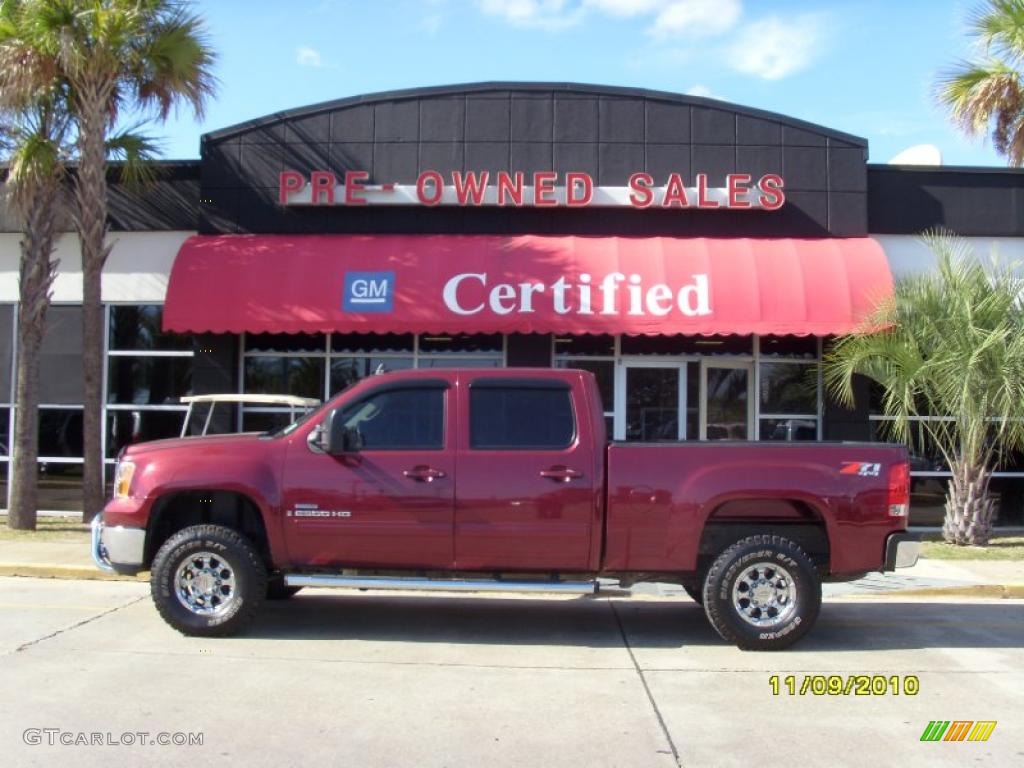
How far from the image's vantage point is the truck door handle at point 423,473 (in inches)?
279

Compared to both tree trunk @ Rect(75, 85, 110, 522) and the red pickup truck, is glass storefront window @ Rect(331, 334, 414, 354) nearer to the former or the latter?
tree trunk @ Rect(75, 85, 110, 522)

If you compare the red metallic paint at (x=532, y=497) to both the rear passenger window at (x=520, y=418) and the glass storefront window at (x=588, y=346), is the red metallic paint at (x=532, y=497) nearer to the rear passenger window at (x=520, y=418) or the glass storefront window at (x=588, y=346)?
the rear passenger window at (x=520, y=418)

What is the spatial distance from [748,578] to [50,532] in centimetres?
980

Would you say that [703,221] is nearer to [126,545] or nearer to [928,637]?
[928,637]

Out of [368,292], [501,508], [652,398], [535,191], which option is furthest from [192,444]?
[652,398]

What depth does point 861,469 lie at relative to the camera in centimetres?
712

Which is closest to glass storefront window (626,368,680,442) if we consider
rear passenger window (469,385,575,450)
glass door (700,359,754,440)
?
glass door (700,359,754,440)

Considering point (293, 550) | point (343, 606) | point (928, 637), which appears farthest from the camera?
point (343, 606)

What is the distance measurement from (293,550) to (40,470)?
957 centimetres

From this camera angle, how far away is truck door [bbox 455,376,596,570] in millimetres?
6996

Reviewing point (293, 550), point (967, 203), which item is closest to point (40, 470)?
point (293, 550)

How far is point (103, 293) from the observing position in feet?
48.5

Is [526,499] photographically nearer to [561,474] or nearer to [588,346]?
[561,474]
